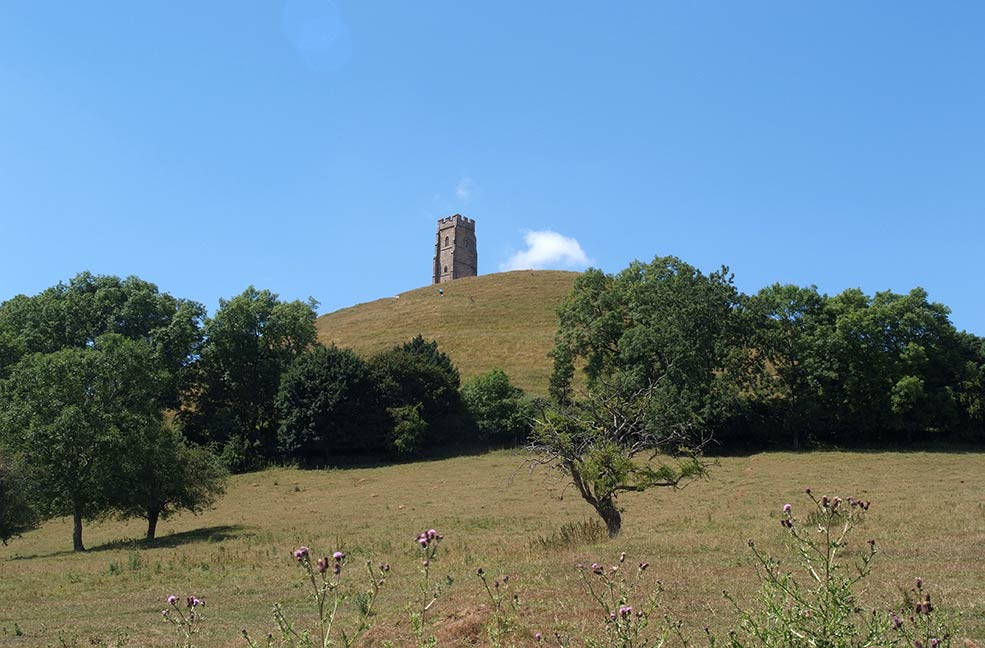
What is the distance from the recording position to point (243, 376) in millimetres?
57125

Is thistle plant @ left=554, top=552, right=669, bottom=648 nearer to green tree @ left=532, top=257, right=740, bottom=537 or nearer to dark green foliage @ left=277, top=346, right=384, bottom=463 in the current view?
green tree @ left=532, top=257, right=740, bottom=537

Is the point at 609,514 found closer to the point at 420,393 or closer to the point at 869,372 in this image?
the point at 869,372

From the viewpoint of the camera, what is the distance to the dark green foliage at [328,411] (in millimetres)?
51344

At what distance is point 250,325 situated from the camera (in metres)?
58.6

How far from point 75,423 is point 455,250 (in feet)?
405

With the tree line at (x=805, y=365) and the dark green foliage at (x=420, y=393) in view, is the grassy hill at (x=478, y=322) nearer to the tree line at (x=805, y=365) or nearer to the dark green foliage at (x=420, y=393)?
the dark green foliage at (x=420, y=393)

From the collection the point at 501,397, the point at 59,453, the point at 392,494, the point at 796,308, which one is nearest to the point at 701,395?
the point at 796,308

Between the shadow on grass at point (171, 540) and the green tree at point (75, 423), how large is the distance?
1.07 m

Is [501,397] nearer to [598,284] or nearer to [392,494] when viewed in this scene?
[598,284]

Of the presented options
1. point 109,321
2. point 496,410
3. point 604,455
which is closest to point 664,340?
point 496,410

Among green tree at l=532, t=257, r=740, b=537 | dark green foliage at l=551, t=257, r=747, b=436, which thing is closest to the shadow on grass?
green tree at l=532, t=257, r=740, b=537

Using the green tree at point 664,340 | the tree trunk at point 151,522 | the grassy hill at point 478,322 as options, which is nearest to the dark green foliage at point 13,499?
the tree trunk at point 151,522

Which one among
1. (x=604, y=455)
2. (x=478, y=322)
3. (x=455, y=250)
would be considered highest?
(x=455, y=250)

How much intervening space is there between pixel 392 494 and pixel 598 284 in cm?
2507
